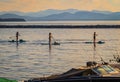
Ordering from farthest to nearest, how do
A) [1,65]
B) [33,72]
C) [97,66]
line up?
1. [1,65]
2. [33,72]
3. [97,66]

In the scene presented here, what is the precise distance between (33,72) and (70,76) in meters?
17.4

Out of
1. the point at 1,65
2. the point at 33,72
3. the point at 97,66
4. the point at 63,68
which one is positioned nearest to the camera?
the point at 97,66

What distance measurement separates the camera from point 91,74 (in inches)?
695

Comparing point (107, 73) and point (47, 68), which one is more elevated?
point (107, 73)

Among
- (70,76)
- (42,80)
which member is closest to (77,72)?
(70,76)

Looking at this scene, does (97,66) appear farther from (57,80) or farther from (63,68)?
(63,68)

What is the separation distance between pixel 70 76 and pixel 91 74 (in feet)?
2.90

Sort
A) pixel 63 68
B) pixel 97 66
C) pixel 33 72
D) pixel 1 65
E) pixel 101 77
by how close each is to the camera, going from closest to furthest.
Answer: pixel 101 77
pixel 97 66
pixel 33 72
pixel 63 68
pixel 1 65

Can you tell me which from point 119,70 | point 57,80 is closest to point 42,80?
point 57,80

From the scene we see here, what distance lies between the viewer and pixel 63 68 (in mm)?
37938

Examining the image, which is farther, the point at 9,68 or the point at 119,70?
the point at 9,68

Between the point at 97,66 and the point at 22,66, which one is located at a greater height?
the point at 97,66

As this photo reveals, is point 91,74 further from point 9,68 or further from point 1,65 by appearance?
A: point 1,65

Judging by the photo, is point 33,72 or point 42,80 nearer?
point 42,80
